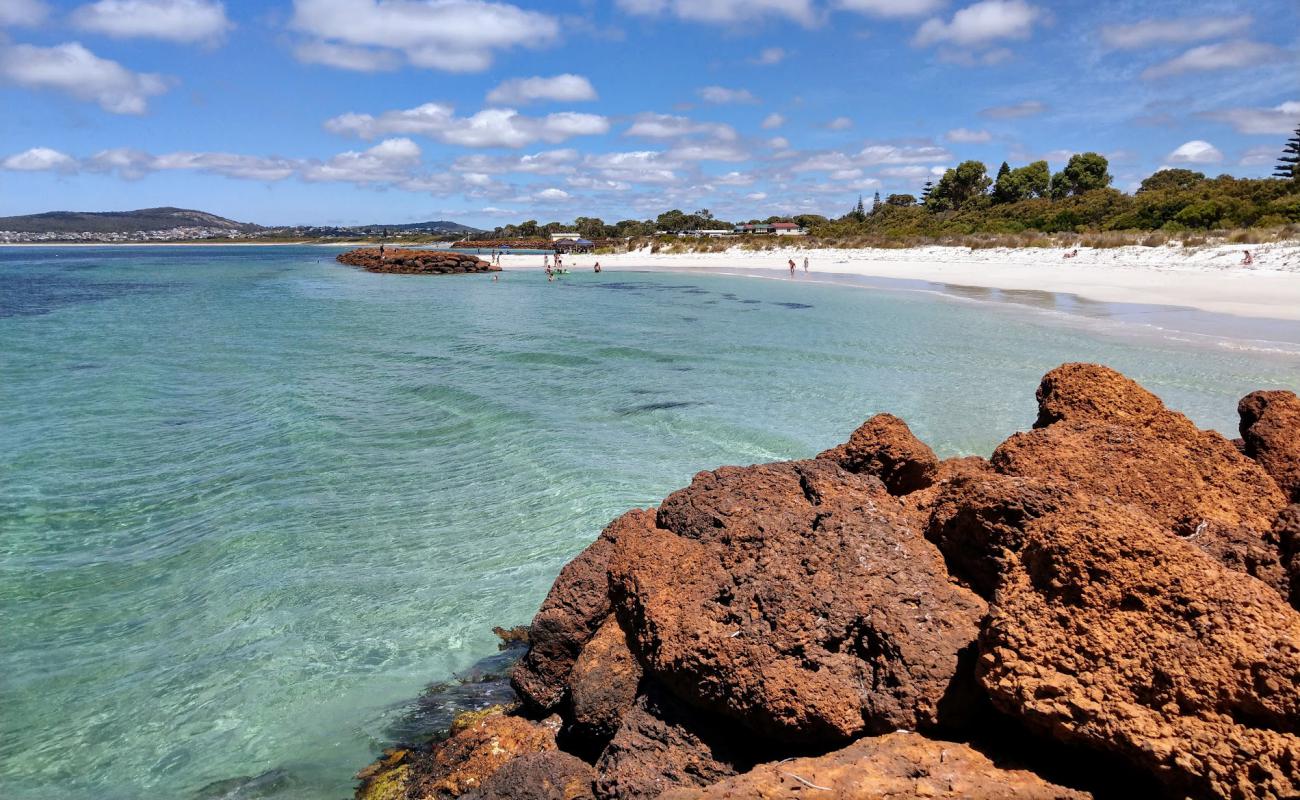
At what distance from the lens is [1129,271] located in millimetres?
34031

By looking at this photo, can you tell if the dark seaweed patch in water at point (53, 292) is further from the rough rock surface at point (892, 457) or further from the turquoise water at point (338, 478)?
the rough rock surface at point (892, 457)

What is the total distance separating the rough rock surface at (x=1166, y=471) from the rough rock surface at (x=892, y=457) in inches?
25.4

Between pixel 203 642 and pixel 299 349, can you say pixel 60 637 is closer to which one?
pixel 203 642

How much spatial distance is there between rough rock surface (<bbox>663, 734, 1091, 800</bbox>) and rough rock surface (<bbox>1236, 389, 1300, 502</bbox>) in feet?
9.63

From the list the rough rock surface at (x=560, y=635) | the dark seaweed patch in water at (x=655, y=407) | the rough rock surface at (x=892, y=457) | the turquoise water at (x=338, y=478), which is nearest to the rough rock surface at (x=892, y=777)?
the rough rock surface at (x=560, y=635)

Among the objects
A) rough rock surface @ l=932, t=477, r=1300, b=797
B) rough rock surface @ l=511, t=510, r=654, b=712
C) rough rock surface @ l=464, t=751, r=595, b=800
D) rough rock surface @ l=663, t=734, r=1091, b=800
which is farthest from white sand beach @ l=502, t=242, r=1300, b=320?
rough rock surface @ l=464, t=751, r=595, b=800

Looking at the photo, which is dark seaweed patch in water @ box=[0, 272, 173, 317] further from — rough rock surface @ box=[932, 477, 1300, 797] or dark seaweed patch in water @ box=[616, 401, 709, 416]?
rough rock surface @ box=[932, 477, 1300, 797]

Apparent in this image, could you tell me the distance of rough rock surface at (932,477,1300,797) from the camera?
7.14 feet

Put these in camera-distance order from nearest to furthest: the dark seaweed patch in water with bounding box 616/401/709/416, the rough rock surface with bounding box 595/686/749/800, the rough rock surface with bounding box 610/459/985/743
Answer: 1. the rough rock surface with bounding box 610/459/985/743
2. the rough rock surface with bounding box 595/686/749/800
3. the dark seaweed patch in water with bounding box 616/401/709/416

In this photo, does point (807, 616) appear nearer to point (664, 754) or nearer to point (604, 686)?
point (664, 754)

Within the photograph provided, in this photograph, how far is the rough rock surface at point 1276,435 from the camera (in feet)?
13.8

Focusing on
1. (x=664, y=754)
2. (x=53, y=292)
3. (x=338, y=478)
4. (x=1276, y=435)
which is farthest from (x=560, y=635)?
(x=53, y=292)

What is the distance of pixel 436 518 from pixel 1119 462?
20.9 ft

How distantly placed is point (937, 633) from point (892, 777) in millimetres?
725
